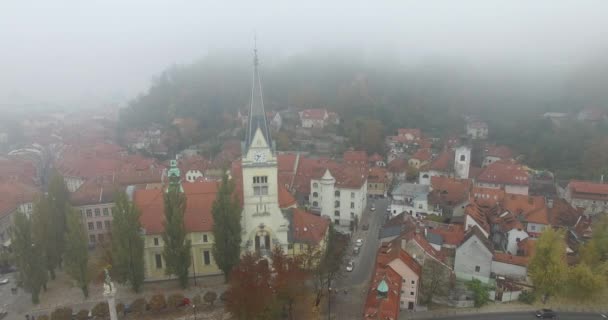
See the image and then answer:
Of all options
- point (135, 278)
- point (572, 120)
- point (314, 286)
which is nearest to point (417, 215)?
point (314, 286)

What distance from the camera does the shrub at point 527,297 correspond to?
4309 cm

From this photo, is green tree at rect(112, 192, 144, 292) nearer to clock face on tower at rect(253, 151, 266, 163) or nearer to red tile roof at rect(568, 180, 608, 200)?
clock face on tower at rect(253, 151, 266, 163)

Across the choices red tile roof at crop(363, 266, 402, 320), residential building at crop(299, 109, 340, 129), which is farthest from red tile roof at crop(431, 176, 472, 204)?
residential building at crop(299, 109, 340, 129)

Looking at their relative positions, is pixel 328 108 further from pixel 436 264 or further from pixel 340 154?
pixel 436 264

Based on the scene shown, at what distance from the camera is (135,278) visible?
41.9 meters

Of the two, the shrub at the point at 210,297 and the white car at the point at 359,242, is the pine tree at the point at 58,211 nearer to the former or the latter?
the shrub at the point at 210,297

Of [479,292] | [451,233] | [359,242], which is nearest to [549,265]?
[479,292]

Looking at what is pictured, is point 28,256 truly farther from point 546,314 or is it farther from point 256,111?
point 546,314

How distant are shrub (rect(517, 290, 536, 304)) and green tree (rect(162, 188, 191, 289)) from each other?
3636 centimetres

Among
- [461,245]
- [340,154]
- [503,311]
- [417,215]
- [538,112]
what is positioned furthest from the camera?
[538,112]

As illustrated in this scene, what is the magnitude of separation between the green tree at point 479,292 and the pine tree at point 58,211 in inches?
1777

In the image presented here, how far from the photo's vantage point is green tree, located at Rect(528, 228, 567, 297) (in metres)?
41.6

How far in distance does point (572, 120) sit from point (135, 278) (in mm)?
129101

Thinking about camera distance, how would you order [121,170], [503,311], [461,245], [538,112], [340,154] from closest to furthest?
[503,311], [461,245], [121,170], [340,154], [538,112]
